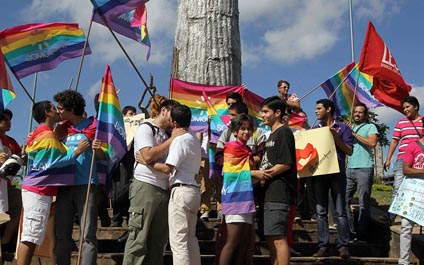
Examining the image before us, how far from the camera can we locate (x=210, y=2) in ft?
26.1

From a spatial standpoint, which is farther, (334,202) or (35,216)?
(334,202)

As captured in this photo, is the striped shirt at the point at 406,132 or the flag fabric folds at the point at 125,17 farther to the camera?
the striped shirt at the point at 406,132

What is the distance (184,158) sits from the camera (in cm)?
452

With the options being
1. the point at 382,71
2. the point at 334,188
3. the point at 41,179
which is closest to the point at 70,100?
the point at 41,179

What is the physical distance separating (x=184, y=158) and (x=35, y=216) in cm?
139

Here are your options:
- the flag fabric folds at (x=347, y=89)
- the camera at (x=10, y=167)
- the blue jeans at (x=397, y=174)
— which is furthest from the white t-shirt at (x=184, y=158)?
the flag fabric folds at (x=347, y=89)

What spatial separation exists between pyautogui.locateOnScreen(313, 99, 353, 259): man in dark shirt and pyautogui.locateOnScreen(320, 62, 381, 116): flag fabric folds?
6.45 feet

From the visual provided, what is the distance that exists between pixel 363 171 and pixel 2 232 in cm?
426

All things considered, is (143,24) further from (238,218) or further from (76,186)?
(238,218)

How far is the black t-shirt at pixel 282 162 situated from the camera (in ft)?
15.2

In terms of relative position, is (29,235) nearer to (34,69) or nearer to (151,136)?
(151,136)

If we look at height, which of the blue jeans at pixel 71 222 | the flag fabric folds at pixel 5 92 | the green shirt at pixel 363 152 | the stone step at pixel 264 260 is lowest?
the stone step at pixel 264 260

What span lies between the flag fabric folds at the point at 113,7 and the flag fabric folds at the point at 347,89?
3.33 m

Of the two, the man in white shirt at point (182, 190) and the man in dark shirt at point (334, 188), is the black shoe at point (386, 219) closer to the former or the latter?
the man in dark shirt at point (334, 188)
